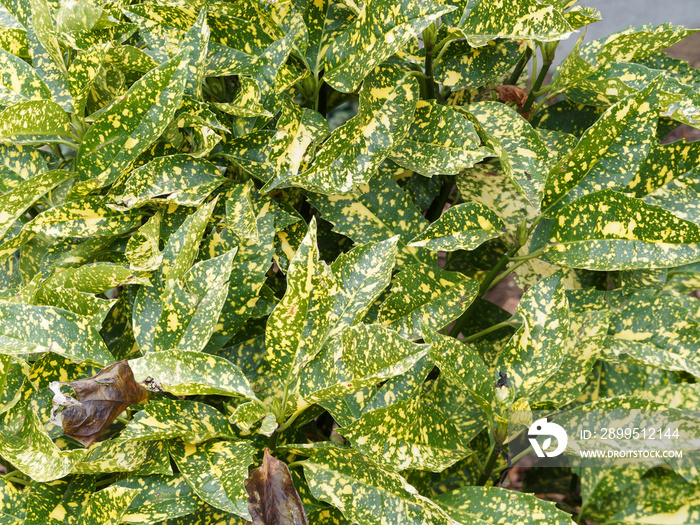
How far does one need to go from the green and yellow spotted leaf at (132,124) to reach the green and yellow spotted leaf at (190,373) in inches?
11.3

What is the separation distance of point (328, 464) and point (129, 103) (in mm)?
531

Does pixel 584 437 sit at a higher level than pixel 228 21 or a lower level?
lower

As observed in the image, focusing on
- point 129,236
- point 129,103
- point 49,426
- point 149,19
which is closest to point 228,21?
point 149,19

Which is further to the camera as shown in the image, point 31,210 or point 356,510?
point 31,210

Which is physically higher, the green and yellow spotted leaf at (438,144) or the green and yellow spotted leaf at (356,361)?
the green and yellow spotted leaf at (438,144)

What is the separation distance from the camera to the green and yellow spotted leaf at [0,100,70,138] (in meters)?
0.76

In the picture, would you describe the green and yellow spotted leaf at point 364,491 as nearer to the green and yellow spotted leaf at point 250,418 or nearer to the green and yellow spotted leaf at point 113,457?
the green and yellow spotted leaf at point 250,418

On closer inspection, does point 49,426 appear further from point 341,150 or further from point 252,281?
point 341,150

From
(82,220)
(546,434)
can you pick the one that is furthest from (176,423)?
(546,434)

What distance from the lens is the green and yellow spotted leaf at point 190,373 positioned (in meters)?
0.65

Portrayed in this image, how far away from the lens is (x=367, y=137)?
0.83 meters

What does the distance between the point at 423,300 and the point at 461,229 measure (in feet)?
0.42

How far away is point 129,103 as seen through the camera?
0.78m

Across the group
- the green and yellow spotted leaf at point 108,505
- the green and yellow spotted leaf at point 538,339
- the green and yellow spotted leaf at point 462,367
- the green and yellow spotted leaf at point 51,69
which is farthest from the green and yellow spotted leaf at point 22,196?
the green and yellow spotted leaf at point 538,339
